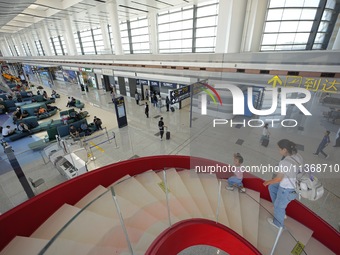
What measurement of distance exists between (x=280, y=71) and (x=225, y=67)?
2274mm

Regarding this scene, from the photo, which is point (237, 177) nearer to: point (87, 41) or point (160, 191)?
point (160, 191)

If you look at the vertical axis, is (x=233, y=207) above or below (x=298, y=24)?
below

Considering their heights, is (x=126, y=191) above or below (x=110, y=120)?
above

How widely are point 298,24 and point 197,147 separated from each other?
8.26m

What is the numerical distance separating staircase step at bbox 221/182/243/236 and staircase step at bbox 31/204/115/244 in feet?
6.83

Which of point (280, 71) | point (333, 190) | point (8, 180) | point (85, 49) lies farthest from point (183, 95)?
point (85, 49)

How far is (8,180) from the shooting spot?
13.3 feet

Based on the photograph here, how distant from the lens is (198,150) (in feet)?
21.1

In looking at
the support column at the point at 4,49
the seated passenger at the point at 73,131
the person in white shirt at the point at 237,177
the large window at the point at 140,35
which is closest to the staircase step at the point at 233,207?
the person in white shirt at the point at 237,177

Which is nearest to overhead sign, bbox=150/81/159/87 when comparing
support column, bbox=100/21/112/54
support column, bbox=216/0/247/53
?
support column, bbox=100/21/112/54

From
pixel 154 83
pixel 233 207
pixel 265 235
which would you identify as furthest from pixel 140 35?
pixel 265 235

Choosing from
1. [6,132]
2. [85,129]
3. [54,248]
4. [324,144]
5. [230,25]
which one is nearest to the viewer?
[54,248]

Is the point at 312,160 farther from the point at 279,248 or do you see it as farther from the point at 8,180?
the point at 8,180

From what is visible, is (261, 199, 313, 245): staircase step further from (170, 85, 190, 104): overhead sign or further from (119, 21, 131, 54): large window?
(119, 21, 131, 54): large window
